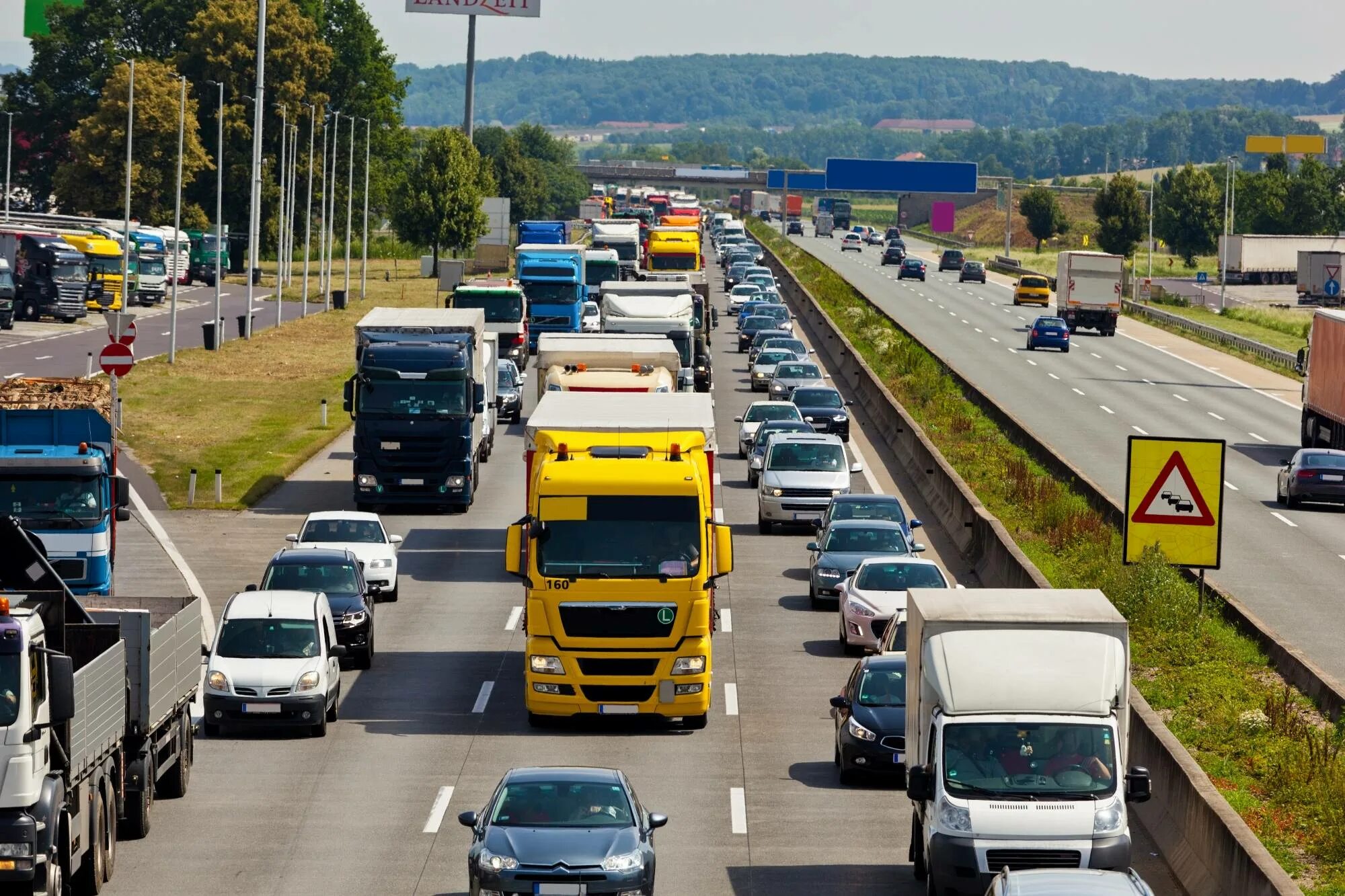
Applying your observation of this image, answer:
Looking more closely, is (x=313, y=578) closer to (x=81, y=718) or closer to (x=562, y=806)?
(x=81, y=718)

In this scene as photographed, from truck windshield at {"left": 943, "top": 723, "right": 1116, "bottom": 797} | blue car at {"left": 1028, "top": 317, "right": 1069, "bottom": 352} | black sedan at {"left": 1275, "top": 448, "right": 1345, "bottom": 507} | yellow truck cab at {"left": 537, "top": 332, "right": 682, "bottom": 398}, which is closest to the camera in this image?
truck windshield at {"left": 943, "top": 723, "right": 1116, "bottom": 797}

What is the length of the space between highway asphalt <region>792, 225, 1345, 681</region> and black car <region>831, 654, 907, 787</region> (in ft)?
30.9

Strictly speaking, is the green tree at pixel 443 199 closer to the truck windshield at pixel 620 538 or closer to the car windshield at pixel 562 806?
the truck windshield at pixel 620 538

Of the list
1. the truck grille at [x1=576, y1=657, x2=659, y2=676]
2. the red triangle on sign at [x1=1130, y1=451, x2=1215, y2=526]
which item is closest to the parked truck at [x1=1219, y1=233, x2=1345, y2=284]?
the red triangle on sign at [x1=1130, y1=451, x2=1215, y2=526]

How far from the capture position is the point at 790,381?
62.6 meters

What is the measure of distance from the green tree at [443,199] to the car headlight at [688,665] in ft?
328

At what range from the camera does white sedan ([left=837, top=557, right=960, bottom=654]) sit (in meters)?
29.3

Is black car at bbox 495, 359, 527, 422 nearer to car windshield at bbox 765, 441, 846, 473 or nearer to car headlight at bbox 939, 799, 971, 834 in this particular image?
car windshield at bbox 765, 441, 846, 473

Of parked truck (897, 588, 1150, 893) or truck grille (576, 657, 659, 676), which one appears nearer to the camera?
parked truck (897, 588, 1150, 893)

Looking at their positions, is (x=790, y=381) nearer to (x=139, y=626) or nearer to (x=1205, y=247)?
(x=139, y=626)

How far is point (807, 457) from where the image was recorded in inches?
1651

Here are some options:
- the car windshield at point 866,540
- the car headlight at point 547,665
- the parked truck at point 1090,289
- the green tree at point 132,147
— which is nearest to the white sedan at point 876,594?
the car windshield at point 866,540

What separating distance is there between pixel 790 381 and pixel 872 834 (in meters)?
42.6

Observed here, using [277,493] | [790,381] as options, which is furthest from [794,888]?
[790,381]
